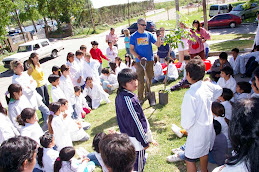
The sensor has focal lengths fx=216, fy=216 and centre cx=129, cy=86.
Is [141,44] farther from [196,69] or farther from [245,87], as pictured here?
[196,69]

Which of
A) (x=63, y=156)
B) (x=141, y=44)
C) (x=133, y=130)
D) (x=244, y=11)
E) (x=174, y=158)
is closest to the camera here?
(x=133, y=130)

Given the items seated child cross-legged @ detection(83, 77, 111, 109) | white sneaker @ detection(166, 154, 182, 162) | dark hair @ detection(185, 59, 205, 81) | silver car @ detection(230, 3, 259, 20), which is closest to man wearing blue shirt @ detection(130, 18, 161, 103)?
seated child cross-legged @ detection(83, 77, 111, 109)

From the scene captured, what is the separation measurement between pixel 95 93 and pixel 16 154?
4817mm

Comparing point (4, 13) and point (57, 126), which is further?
point (4, 13)

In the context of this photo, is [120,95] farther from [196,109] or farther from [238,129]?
[238,129]

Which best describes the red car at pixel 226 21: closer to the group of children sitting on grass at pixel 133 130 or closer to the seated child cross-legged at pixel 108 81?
the group of children sitting on grass at pixel 133 130

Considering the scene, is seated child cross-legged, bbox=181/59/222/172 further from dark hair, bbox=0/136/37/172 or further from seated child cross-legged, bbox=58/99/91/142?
seated child cross-legged, bbox=58/99/91/142

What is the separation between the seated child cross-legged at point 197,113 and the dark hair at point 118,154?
47.2 inches

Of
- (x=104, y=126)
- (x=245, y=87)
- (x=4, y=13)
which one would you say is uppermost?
(x=4, y=13)

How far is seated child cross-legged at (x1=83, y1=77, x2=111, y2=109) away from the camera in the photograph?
6.64 meters

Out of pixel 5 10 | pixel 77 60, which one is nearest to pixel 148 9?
pixel 5 10

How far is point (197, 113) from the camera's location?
2697 millimetres

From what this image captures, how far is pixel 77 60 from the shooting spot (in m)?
6.88

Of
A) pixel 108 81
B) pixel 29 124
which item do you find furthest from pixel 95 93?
pixel 29 124
